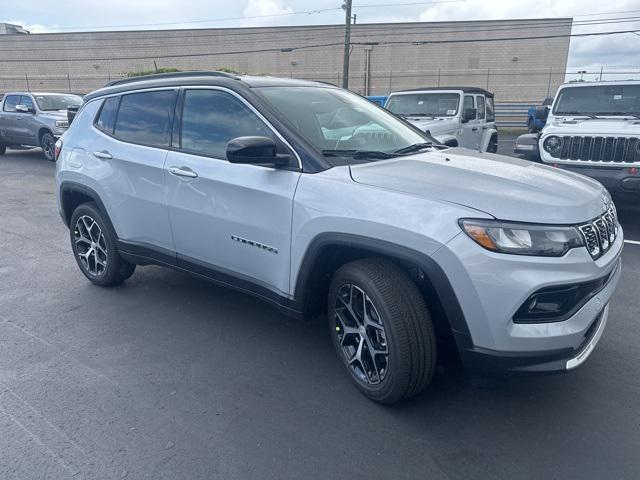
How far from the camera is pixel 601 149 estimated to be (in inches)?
271

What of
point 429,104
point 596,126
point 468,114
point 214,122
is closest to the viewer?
point 214,122

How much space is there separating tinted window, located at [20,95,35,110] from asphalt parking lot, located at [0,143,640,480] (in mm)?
11744

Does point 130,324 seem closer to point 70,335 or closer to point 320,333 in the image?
point 70,335

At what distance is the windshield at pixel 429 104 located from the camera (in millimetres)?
10695

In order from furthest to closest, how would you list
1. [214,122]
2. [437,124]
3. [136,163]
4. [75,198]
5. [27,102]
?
[27,102]
[437,124]
[75,198]
[136,163]
[214,122]

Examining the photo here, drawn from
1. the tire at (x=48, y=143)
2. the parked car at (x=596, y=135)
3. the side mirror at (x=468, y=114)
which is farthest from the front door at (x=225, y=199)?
the tire at (x=48, y=143)

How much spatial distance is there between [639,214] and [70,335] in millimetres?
7810

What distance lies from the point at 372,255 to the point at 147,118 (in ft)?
7.72

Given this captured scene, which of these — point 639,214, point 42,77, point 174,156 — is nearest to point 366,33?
point 42,77

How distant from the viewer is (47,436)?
2.76m

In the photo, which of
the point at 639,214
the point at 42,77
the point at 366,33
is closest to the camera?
the point at 639,214

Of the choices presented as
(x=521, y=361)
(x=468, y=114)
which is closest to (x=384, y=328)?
(x=521, y=361)

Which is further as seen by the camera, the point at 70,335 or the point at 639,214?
the point at 639,214

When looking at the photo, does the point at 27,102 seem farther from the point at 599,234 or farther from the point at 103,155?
the point at 599,234
